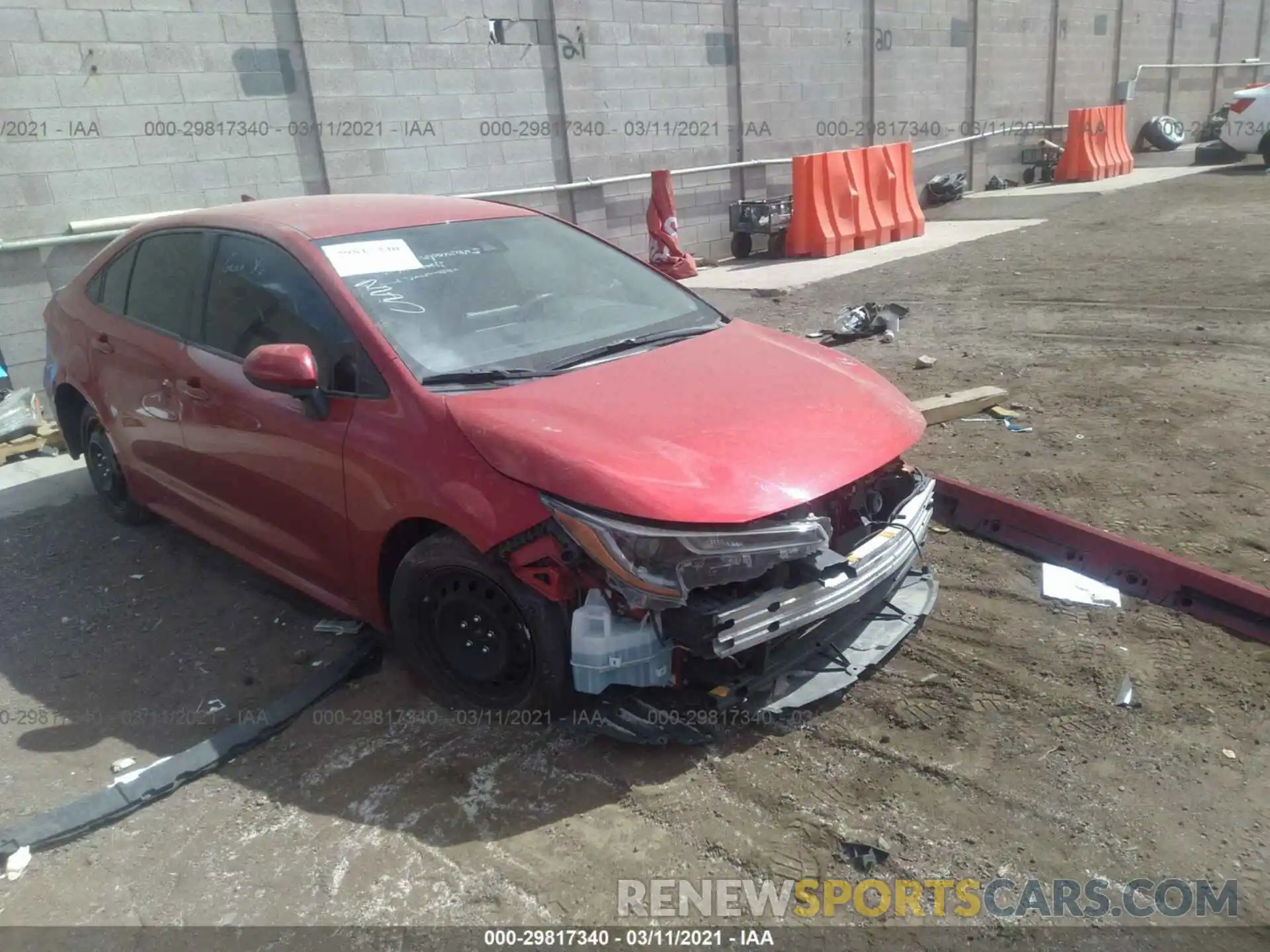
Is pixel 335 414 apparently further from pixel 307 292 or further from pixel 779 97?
Answer: pixel 779 97

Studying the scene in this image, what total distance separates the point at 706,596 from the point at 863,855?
2.75ft

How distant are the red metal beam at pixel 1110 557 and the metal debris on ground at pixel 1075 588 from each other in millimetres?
37

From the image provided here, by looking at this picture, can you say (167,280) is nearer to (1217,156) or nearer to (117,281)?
(117,281)

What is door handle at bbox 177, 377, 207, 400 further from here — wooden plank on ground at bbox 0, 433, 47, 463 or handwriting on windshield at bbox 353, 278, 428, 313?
wooden plank on ground at bbox 0, 433, 47, 463

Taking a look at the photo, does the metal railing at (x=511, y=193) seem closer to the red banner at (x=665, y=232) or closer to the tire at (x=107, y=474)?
the red banner at (x=665, y=232)

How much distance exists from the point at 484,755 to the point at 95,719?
1.58 meters

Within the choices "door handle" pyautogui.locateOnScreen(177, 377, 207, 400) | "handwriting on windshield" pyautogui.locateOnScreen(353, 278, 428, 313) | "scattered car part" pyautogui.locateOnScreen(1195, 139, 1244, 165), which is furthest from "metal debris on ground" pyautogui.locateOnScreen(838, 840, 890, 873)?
"scattered car part" pyautogui.locateOnScreen(1195, 139, 1244, 165)

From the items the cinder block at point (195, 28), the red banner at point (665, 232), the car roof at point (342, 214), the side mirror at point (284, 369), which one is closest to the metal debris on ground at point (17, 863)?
the side mirror at point (284, 369)

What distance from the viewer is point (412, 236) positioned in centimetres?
392

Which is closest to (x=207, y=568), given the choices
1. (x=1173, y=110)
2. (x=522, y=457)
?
(x=522, y=457)

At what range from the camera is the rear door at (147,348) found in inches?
170

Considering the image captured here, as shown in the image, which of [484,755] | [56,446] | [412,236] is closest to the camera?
[484,755]

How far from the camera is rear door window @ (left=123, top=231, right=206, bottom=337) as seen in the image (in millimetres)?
4281

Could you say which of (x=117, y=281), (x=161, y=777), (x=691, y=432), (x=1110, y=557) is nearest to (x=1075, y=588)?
(x=1110, y=557)
